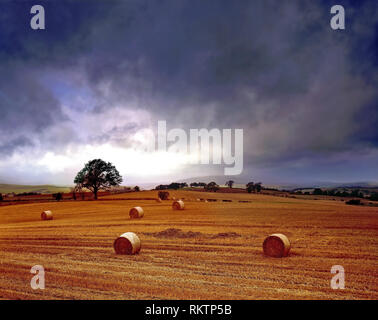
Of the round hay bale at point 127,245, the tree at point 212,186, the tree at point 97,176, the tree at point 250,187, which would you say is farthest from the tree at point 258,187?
the round hay bale at point 127,245

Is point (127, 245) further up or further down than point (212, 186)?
further up

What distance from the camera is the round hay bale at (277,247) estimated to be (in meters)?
11.4

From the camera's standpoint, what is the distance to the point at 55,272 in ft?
31.3

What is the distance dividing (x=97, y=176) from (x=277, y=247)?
5612 centimetres

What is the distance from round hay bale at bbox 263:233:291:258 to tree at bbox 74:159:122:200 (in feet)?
178

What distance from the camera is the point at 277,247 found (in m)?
11.4

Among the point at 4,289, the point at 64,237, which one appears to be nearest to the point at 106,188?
the point at 64,237

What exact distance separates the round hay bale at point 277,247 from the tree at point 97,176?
2134 inches

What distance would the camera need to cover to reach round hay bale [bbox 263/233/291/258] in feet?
37.2

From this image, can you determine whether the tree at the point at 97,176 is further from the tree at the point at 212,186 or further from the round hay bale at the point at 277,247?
the round hay bale at the point at 277,247

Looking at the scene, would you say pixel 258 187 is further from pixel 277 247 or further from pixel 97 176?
pixel 277 247

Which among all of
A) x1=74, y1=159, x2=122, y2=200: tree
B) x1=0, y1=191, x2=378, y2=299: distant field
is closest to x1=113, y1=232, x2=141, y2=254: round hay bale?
x1=0, y1=191, x2=378, y2=299: distant field

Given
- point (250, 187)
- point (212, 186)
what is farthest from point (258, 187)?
point (212, 186)
